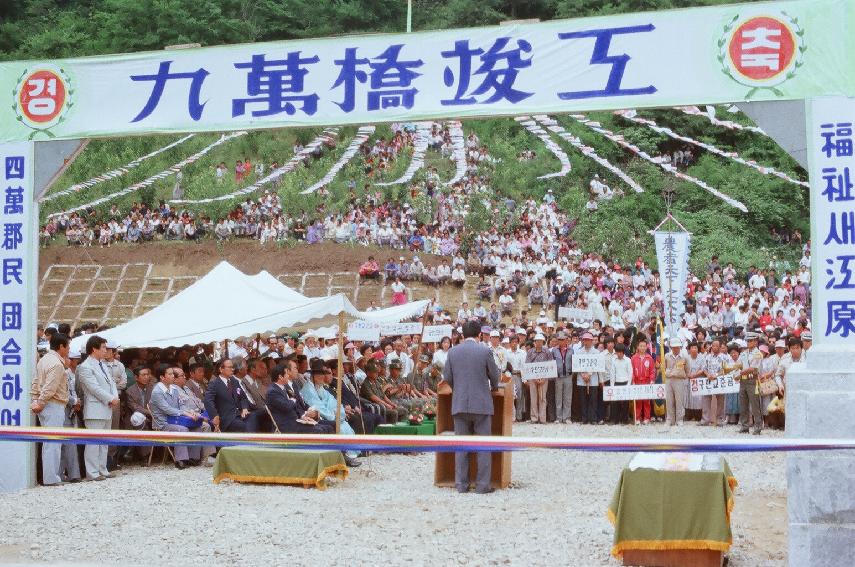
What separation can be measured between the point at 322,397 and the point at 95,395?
3.03 m

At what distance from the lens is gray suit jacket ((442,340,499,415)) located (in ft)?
34.8

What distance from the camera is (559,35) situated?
30.8 ft

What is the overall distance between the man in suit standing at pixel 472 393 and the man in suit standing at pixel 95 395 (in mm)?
3499

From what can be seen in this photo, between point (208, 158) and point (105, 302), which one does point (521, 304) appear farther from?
point (208, 158)

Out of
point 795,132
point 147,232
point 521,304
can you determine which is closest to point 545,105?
point 795,132

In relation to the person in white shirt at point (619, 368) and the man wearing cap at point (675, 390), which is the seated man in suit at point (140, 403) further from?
the man wearing cap at point (675, 390)

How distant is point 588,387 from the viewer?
1838cm

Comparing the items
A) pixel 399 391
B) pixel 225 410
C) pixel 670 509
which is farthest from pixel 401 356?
pixel 670 509

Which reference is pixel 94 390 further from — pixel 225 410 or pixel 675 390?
pixel 675 390

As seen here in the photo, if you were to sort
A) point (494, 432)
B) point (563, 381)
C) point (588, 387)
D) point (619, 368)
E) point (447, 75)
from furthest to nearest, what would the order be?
point (563, 381) → point (588, 387) → point (619, 368) → point (494, 432) → point (447, 75)

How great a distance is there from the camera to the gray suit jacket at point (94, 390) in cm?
1127

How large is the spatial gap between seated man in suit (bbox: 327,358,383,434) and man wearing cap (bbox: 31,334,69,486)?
3.75 meters

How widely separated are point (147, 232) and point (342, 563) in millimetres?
28558

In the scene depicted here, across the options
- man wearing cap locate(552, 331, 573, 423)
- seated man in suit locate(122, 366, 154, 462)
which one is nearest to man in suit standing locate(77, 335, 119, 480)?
seated man in suit locate(122, 366, 154, 462)
